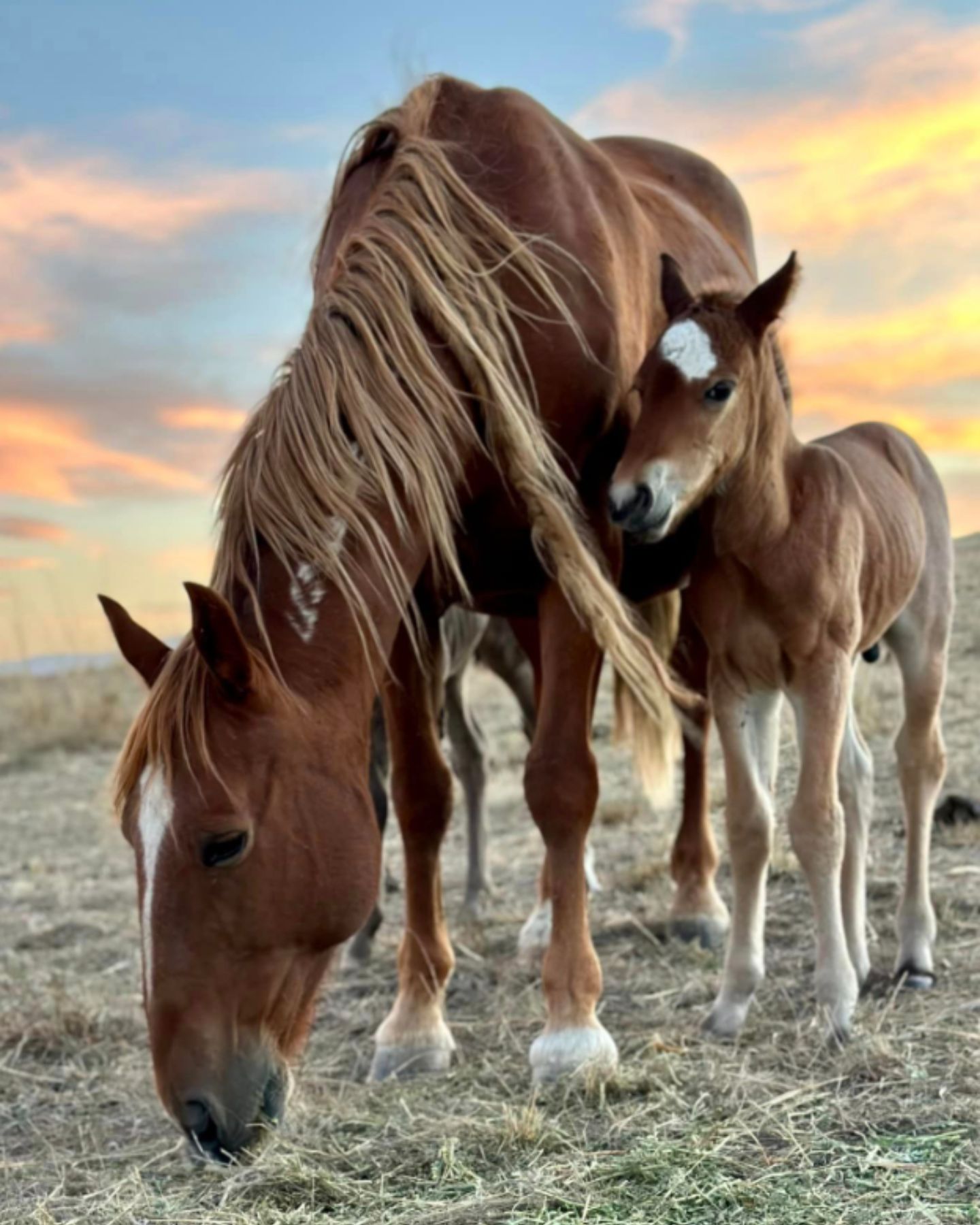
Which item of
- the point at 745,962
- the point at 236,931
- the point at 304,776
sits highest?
the point at 304,776

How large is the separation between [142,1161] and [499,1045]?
1.16 meters

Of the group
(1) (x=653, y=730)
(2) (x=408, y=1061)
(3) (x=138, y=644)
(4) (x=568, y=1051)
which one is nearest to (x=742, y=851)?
(4) (x=568, y=1051)

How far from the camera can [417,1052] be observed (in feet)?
12.5

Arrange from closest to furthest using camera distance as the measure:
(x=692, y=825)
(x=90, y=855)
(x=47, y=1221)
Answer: (x=47, y=1221) → (x=692, y=825) → (x=90, y=855)

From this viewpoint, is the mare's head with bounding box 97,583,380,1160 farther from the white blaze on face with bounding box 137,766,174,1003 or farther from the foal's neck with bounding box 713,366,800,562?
the foal's neck with bounding box 713,366,800,562

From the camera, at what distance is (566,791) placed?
11.8ft

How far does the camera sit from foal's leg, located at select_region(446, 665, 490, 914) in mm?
6203

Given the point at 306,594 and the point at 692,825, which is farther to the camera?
the point at 692,825

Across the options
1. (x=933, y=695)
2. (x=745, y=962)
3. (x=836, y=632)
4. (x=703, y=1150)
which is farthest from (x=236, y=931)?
(x=933, y=695)

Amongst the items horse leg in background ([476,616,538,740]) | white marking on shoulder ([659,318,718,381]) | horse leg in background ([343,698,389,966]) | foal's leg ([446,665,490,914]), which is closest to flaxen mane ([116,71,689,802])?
white marking on shoulder ([659,318,718,381])

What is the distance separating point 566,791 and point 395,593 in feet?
2.79

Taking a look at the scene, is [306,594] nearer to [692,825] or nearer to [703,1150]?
[703,1150]

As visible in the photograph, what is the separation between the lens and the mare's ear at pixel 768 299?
3504mm

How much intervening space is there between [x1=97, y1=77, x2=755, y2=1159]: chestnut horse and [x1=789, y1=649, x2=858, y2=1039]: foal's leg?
428 millimetres
